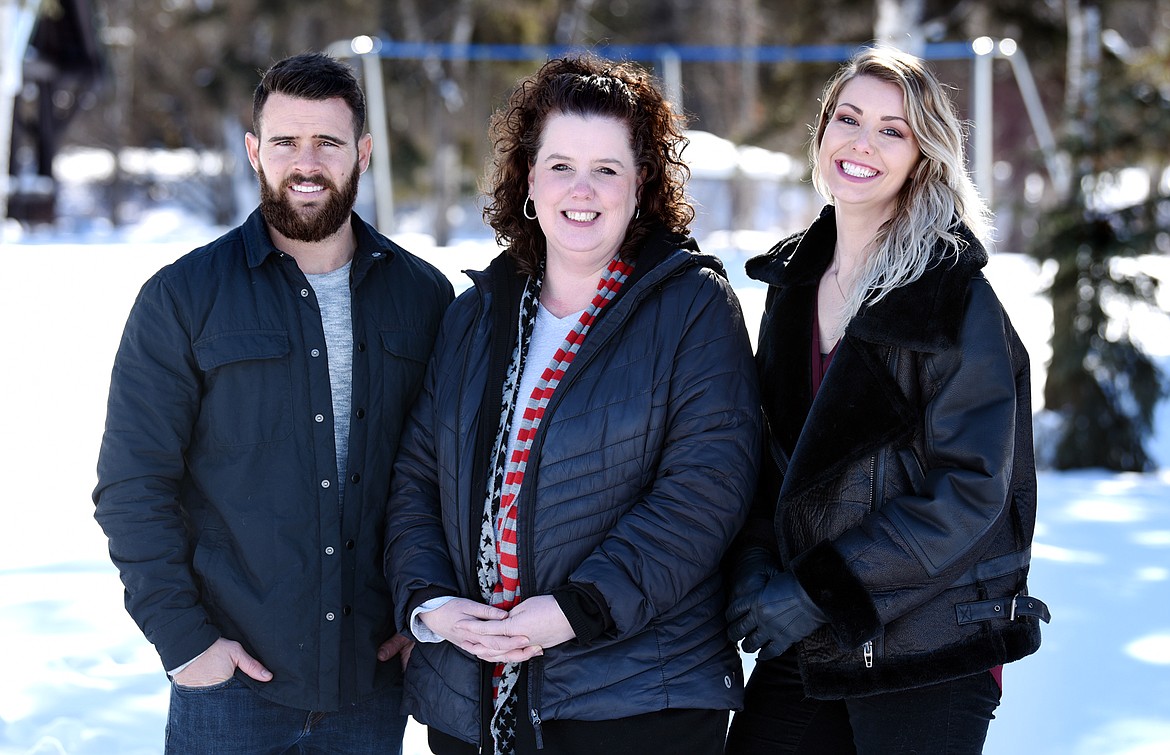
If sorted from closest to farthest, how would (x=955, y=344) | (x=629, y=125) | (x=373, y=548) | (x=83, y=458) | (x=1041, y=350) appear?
A: (x=955, y=344), (x=629, y=125), (x=373, y=548), (x=83, y=458), (x=1041, y=350)

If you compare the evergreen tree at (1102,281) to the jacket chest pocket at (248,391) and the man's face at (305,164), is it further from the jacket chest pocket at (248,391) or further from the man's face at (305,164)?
the jacket chest pocket at (248,391)

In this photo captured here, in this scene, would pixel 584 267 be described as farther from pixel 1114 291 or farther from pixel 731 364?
pixel 1114 291

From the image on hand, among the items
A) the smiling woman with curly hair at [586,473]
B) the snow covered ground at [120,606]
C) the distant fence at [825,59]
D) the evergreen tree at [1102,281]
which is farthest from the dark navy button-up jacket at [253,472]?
the distant fence at [825,59]

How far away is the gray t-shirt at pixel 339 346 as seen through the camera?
251 centimetres

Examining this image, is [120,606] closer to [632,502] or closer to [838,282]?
[632,502]

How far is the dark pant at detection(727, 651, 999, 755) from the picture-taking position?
2.25 meters

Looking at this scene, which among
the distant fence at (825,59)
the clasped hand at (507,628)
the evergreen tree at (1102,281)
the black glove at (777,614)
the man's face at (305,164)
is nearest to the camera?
the clasped hand at (507,628)

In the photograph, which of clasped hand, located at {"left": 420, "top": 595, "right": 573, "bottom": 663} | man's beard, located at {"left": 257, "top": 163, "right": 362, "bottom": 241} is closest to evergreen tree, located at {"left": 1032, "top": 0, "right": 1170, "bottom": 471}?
man's beard, located at {"left": 257, "top": 163, "right": 362, "bottom": 241}

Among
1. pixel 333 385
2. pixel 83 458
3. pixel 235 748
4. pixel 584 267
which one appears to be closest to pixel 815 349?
pixel 584 267

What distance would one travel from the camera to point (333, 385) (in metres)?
2.51

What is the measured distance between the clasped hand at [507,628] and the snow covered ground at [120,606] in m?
1.47

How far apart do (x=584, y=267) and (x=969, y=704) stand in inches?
45.1

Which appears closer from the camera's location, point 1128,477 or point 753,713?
point 753,713

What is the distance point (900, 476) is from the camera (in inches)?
89.4
